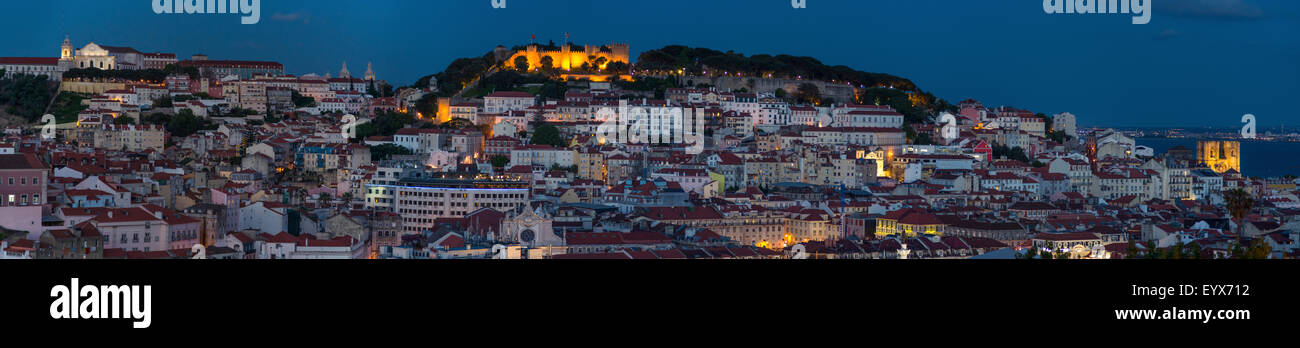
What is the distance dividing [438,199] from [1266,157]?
38.8m

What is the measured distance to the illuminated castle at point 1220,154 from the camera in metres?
37.8

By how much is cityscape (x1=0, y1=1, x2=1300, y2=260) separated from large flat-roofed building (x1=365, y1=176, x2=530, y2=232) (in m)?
0.04

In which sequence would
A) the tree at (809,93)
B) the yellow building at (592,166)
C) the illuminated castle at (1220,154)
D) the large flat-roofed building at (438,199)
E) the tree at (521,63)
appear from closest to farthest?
1. the large flat-roofed building at (438,199)
2. the yellow building at (592,166)
3. the illuminated castle at (1220,154)
4. the tree at (809,93)
5. the tree at (521,63)

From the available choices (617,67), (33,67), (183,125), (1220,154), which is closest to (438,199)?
(183,125)

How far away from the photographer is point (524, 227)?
18875 millimetres

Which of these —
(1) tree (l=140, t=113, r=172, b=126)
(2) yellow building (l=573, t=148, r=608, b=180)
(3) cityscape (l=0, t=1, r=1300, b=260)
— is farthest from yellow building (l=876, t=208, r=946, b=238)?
(1) tree (l=140, t=113, r=172, b=126)

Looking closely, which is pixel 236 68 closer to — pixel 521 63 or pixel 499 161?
pixel 521 63

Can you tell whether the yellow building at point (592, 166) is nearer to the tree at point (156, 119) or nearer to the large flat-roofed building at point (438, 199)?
the large flat-roofed building at point (438, 199)

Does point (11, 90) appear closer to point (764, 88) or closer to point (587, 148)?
point (587, 148)

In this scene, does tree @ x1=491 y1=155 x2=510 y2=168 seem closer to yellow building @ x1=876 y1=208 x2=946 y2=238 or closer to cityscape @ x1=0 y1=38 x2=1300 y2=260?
cityscape @ x1=0 y1=38 x2=1300 y2=260

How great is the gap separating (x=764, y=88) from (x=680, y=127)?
21.9ft

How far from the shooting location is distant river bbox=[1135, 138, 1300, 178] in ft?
145

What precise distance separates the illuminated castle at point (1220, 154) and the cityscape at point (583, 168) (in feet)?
0.38

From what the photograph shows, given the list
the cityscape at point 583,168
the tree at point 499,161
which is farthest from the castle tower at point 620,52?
the tree at point 499,161
